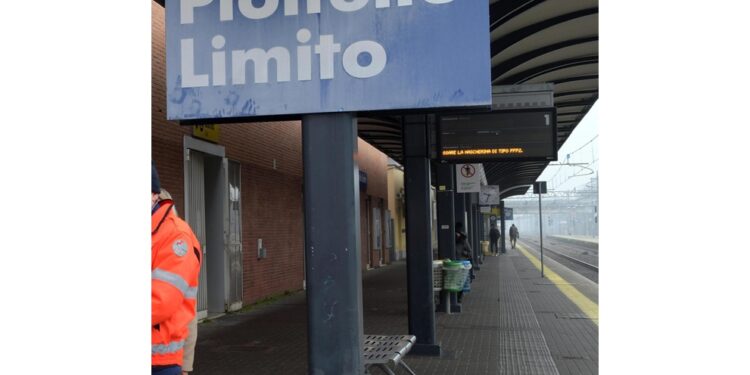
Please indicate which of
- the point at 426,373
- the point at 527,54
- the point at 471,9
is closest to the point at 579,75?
the point at 527,54

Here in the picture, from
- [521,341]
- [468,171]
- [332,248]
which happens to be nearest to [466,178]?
[468,171]

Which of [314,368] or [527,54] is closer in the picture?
[314,368]

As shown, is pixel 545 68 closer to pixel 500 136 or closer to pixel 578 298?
pixel 500 136

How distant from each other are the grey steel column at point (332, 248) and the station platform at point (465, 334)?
3826 mm

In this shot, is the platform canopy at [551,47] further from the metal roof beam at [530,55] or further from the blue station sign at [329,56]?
the blue station sign at [329,56]

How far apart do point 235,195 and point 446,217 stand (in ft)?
12.4

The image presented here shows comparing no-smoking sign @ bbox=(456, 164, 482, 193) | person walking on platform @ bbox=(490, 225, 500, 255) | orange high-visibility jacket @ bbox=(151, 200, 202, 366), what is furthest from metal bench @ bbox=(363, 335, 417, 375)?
person walking on platform @ bbox=(490, 225, 500, 255)

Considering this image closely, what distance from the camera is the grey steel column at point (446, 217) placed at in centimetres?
1259

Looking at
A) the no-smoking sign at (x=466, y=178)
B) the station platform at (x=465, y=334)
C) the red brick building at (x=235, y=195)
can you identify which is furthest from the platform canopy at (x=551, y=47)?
the station platform at (x=465, y=334)

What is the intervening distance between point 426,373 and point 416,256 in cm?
162

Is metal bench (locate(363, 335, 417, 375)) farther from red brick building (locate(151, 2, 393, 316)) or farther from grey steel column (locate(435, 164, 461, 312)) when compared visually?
grey steel column (locate(435, 164, 461, 312))

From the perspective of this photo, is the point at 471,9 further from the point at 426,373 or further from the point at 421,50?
the point at 426,373

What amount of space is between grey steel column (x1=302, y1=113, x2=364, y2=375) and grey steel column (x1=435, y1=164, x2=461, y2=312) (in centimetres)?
859

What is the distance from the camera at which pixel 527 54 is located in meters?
10.9
